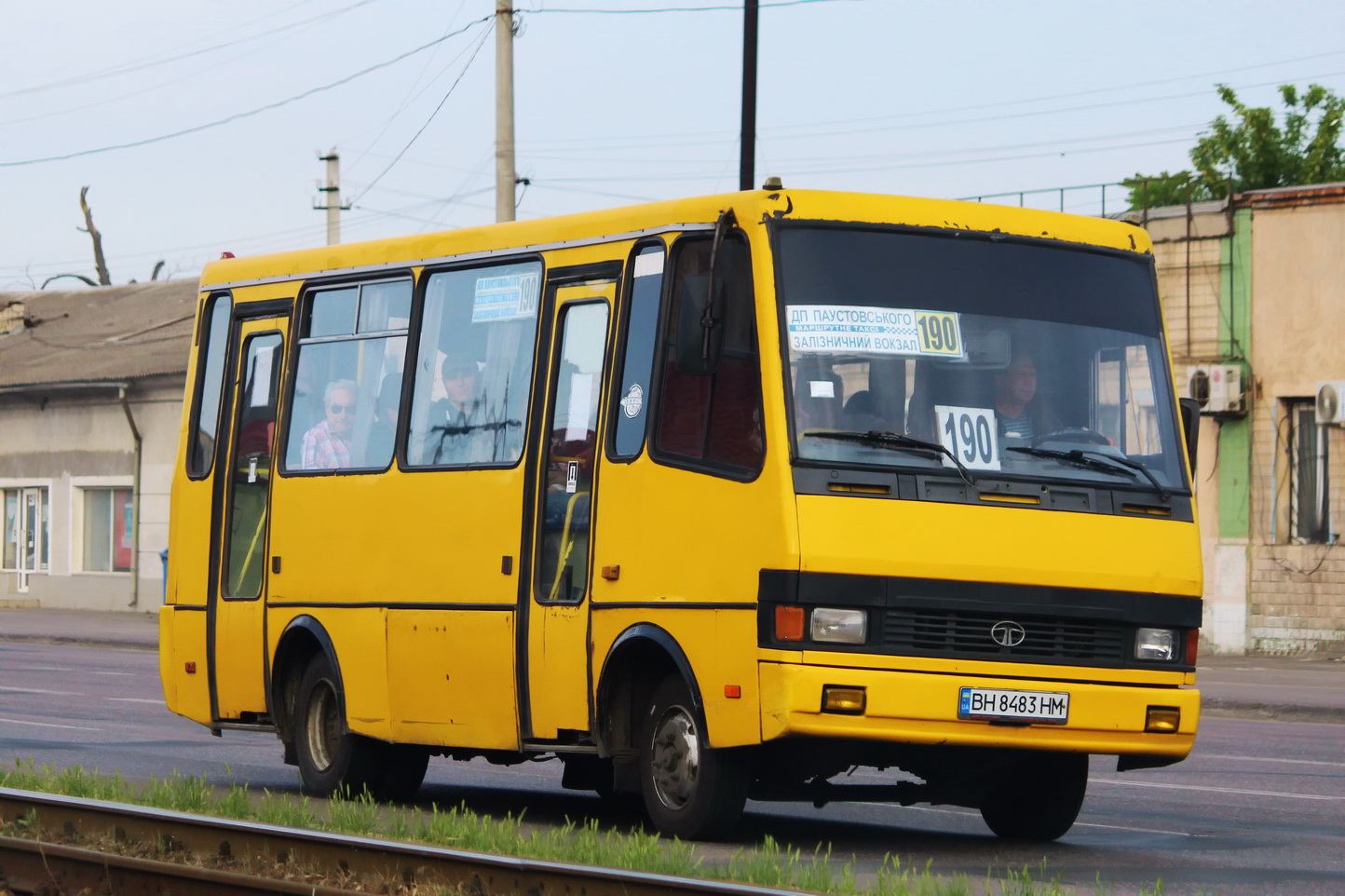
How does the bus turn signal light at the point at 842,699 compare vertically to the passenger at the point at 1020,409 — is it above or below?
below

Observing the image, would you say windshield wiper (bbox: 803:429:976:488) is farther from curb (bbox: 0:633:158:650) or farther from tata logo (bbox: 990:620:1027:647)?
curb (bbox: 0:633:158:650)

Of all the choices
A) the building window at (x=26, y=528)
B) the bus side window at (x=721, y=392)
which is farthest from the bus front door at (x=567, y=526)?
the building window at (x=26, y=528)

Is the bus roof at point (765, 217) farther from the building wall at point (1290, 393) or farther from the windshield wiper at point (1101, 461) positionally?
the building wall at point (1290, 393)

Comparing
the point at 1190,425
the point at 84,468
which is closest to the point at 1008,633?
the point at 1190,425

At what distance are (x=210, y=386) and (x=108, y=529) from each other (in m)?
31.9

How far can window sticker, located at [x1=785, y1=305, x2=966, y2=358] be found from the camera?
9.29 metres

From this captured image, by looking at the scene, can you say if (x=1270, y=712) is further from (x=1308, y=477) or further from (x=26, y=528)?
(x=26, y=528)

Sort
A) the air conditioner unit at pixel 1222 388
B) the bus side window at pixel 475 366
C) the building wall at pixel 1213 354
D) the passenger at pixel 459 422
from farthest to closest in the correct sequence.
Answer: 1. the building wall at pixel 1213 354
2. the air conditioner unit at pixel 1222 388
3. the passenger at pixel 459 422
4. the bus side window at pixel 475 366

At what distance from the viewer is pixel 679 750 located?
9578mm

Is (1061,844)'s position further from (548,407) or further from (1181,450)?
(548,407)

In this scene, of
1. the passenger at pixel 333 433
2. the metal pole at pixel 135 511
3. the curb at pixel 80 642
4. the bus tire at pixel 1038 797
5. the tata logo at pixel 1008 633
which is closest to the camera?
the tata logo at pixel 1008 633

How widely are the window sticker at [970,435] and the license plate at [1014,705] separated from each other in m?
1.00

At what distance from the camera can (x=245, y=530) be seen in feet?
42.8

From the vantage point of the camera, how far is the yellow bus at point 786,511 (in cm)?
897
